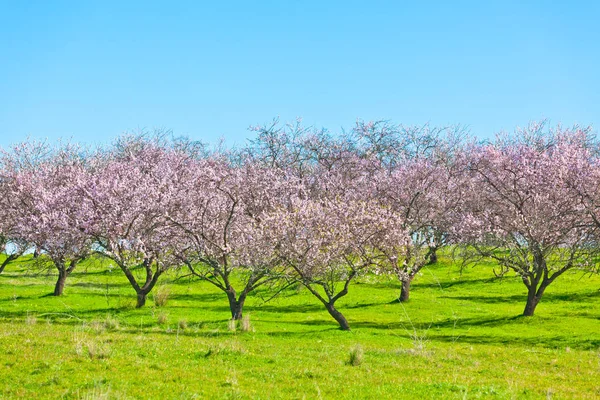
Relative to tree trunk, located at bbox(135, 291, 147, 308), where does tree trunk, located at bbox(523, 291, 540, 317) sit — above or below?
below

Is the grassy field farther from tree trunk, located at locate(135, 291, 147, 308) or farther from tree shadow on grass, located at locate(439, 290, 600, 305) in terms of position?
tree trunk, located at locate(135, 291, 147, 308)

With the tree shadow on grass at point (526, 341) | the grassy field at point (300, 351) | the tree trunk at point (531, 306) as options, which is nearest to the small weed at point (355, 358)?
the grassy field at point (300, 351)

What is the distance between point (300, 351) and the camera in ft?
69.1

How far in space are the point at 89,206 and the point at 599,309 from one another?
3334cm

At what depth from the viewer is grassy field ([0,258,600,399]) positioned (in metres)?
14.4

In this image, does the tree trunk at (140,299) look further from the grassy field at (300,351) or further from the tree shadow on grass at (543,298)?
the tree shadow on grass at (543,298)

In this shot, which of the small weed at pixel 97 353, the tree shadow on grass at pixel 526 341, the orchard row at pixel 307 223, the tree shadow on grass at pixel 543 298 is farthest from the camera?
the tree shadow on grass at pixel 543 298

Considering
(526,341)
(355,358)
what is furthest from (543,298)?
(355,358)

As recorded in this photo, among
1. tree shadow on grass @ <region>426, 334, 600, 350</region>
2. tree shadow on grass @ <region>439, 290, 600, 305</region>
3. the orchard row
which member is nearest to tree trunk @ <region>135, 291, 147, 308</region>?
the orchard row

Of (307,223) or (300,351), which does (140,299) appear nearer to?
(307,223)

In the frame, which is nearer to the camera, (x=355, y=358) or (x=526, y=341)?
(x=355, y=358)

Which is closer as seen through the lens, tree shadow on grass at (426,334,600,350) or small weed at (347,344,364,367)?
small weed at (347,344,364,367)

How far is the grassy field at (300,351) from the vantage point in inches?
569

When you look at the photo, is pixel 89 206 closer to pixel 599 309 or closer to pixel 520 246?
pixel 520 246
